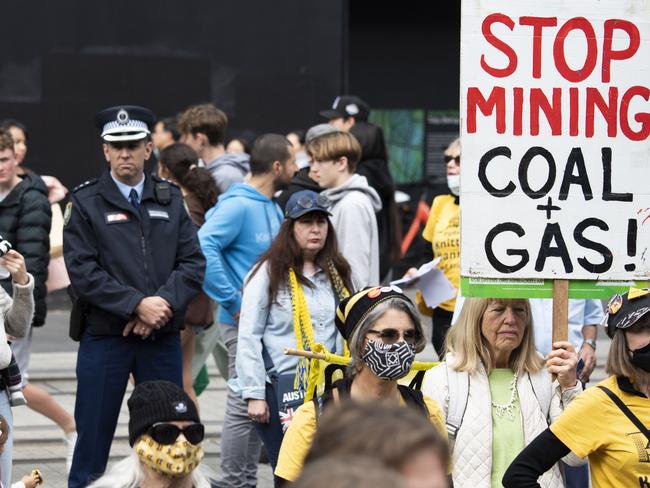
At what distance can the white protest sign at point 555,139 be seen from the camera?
5.70m

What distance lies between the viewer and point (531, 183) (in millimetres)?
5727

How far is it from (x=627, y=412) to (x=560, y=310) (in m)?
0.66

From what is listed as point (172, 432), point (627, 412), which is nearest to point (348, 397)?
point (172, 432)

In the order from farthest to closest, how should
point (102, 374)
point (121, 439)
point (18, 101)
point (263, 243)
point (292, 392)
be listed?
1. point (18, 101)
2. point (121, 439)
3. point (263, 243)
4. point (102, 374)
5. point (292, 392)

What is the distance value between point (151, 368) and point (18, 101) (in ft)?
32.6

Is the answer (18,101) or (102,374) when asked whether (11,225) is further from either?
(18,101)

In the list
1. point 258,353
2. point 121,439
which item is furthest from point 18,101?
point 258,353

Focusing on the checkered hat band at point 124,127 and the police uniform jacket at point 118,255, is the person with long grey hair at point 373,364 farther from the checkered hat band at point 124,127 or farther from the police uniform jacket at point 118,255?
the checkered hat band at point 124,127

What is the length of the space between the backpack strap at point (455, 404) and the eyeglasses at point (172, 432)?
1.05 meters

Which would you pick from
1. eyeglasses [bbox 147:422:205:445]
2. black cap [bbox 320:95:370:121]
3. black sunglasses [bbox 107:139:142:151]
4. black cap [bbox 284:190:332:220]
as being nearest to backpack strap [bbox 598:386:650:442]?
eyeglasses [bbox 147:422:205:445]

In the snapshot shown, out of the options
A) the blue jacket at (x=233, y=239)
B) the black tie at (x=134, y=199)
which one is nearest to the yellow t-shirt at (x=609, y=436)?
the black tie at (x=134, y=199)

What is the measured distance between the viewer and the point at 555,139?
5.76 meters

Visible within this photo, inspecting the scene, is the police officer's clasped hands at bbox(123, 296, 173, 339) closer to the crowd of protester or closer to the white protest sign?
the crowd of protester

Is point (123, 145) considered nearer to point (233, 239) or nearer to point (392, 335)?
point (233, 239)
